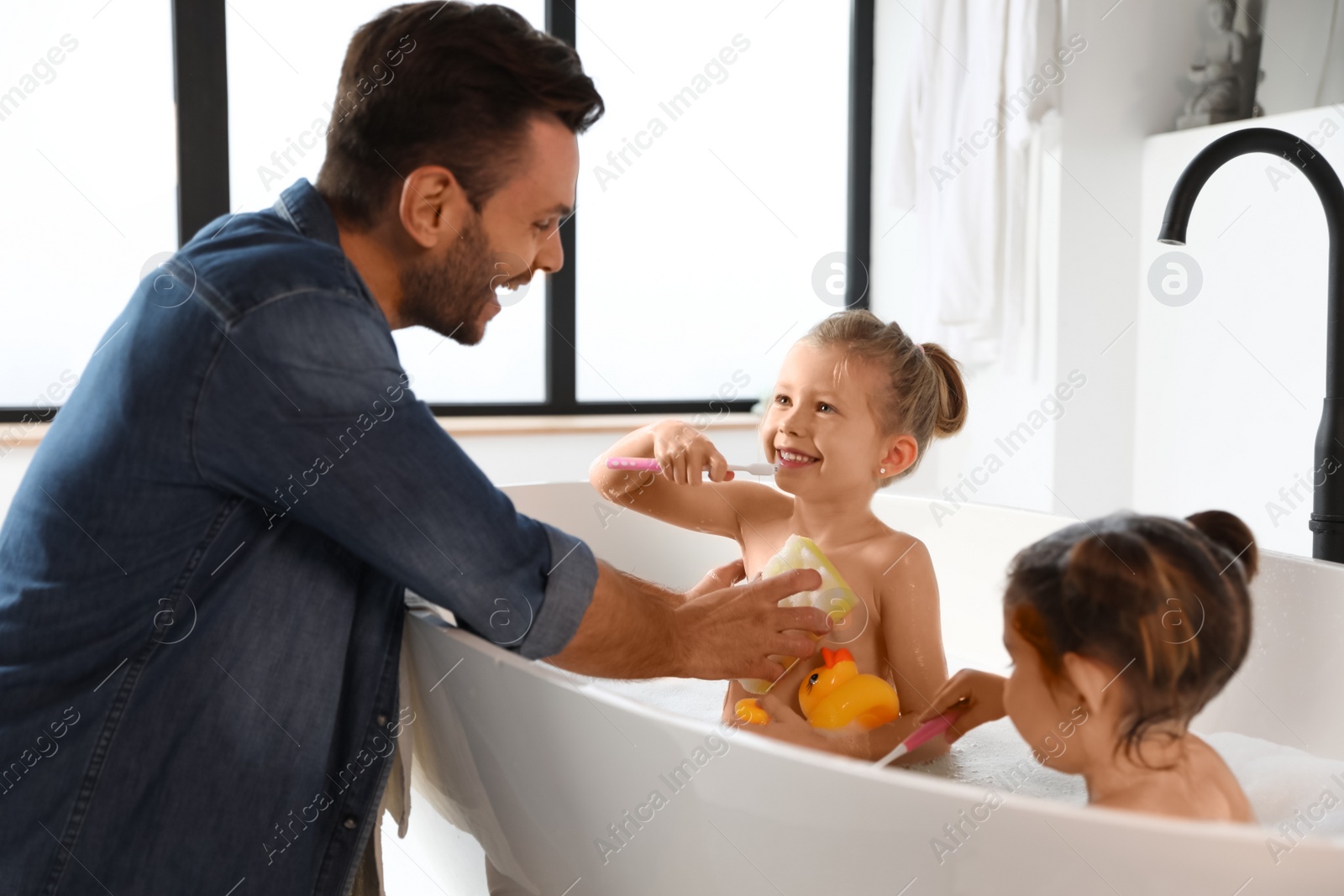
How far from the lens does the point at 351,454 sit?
2.67 ft

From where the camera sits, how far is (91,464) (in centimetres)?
86

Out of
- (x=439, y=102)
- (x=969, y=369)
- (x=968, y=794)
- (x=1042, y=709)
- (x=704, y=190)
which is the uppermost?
(x=439, y=102)

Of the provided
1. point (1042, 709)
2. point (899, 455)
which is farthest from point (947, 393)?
point (1042, 709)

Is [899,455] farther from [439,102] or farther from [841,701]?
[439,102]

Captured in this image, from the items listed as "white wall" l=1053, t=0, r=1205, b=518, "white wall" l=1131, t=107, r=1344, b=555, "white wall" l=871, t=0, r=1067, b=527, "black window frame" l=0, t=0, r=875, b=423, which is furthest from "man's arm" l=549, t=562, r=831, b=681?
"black window frame" l=0, t=0, r=875, b=423

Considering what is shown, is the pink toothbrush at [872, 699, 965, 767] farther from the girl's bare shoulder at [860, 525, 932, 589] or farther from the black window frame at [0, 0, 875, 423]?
the black window frame at [0, 0, 875, 423]

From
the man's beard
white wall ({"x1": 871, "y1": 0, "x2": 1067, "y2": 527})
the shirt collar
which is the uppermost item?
the shirt collar

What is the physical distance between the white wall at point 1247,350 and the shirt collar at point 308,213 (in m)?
1.76

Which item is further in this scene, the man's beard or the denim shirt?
the man's beard

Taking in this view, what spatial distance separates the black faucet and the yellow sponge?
1.66ft

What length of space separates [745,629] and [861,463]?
382 millimetres

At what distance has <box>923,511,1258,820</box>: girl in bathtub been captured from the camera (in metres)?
0.81

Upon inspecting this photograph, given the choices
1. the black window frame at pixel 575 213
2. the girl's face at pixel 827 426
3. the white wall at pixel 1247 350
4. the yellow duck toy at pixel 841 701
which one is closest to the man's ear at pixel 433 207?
the girl's face at pixel 827 426

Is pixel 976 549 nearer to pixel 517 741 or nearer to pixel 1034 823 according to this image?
pixel 517 741
